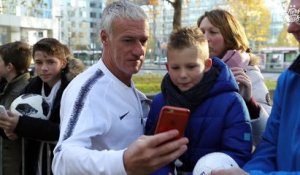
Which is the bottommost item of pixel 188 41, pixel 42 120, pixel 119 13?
pixel 42 120

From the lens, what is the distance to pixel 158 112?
266 centimetres

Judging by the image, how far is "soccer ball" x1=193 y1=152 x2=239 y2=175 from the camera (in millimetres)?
2135

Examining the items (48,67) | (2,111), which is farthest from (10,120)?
(48,67)

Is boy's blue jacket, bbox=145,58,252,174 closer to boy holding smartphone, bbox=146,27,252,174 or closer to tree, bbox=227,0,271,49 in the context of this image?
boy holding smartphone, bbox=146,27,252,174

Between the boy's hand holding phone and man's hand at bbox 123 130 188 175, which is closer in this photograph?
man's hand at bbox 123 130 188 175

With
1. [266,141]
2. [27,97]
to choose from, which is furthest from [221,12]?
[27,97]

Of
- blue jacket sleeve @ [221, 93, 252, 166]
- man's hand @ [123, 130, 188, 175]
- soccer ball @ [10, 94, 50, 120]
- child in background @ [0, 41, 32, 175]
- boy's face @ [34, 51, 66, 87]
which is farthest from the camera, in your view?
child in background @ [0, 41, 32, 175]

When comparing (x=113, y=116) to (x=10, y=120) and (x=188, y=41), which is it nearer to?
(x=188, y=41)

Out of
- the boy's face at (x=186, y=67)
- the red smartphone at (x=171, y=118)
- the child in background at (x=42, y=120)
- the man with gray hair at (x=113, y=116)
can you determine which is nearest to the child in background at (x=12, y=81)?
the child in background at (x=42, y=120)

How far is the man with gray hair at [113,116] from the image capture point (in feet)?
6.17

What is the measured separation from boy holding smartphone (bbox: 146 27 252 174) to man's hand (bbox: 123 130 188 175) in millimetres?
531

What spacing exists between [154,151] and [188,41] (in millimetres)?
957

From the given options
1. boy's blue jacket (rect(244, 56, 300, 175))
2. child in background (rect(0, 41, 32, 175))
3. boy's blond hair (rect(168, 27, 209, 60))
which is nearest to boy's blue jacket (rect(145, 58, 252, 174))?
A: boy's blue jacket (rect(244, 56, 300, 175))

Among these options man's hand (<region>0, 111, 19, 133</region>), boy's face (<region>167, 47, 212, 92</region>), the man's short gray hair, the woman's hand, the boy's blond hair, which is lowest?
man's hand (<region>0, 111, 19, 133</region>)
